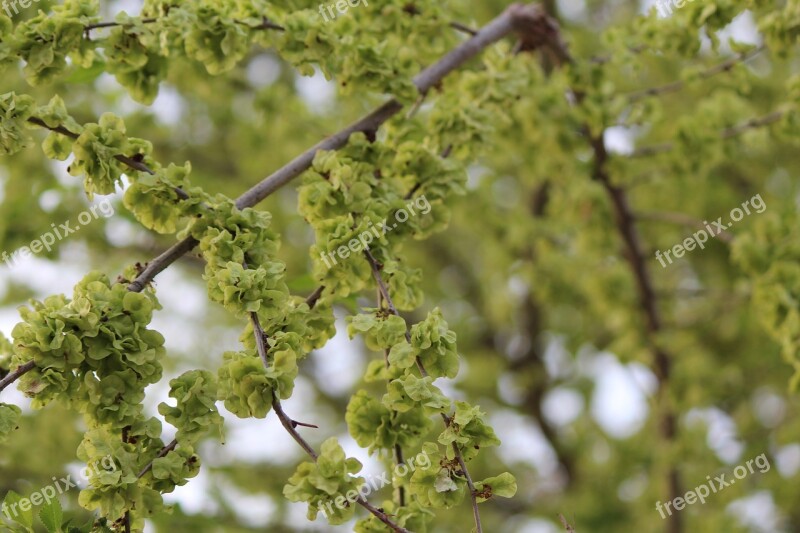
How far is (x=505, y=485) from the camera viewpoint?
1.75 metres

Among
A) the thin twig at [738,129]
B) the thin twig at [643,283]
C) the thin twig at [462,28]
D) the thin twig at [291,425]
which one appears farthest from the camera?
the thin twig at [643,283]

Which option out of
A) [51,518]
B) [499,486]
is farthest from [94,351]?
[499,486]

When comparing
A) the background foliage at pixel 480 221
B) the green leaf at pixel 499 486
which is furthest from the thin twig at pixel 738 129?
the green leaf at pixel 499 486

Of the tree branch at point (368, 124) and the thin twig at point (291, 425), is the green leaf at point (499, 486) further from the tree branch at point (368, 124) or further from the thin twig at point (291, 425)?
the tree branch at point (368, 124)

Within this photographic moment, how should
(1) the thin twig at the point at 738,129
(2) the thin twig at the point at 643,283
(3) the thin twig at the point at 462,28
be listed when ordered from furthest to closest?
(2) the thin twig at the point at 643,283 → (1) the thin twig at the point at 738,129 → (3) the thin twig at the point at 462,28

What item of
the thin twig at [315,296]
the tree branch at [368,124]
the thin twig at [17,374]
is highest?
the tree branch at [368,124]

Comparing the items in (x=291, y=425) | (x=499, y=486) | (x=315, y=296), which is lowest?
(x=499, y=486)

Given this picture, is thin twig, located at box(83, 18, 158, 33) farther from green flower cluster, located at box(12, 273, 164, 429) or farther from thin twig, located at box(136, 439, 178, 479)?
thin twig, located at box(136, 439, 178, 479)

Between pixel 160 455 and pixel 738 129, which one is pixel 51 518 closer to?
pixel 160 455

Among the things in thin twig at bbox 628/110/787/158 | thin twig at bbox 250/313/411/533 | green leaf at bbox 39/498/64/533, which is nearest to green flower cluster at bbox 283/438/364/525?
thin twig at bbox 250/313/411/533

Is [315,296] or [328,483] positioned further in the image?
[315,296]

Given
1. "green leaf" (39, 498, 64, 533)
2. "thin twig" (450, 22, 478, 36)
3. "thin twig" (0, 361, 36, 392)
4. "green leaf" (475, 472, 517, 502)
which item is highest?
"thin twig" (450, 22, 478, 36)

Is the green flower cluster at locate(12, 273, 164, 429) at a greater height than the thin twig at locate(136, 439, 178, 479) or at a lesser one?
greater

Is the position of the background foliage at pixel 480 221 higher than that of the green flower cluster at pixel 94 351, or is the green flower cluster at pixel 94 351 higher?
the background foliage at pixel 480 221
